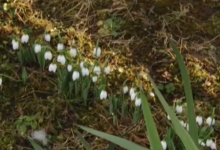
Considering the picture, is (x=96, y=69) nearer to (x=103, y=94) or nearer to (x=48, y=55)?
(x=103, y=94)

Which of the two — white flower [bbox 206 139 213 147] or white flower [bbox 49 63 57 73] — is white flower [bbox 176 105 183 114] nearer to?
white flower [bbox 206 139 213 147]

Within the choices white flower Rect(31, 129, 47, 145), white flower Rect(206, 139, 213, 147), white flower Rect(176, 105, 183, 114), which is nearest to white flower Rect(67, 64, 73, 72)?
white flower Rect(31, 129, 47, 145)

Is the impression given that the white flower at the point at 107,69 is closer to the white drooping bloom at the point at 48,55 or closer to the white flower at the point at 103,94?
the white flower at the point at 103,94

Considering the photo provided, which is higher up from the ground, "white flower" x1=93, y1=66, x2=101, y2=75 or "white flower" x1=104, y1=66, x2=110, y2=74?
"white flower" x1=93, y1=66, x2=101, y2=75

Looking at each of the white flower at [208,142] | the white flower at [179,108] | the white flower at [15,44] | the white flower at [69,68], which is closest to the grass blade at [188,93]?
the white flower at [208,142]

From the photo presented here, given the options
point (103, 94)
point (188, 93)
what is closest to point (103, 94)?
point (103, 94)

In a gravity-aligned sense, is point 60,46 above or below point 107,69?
above
